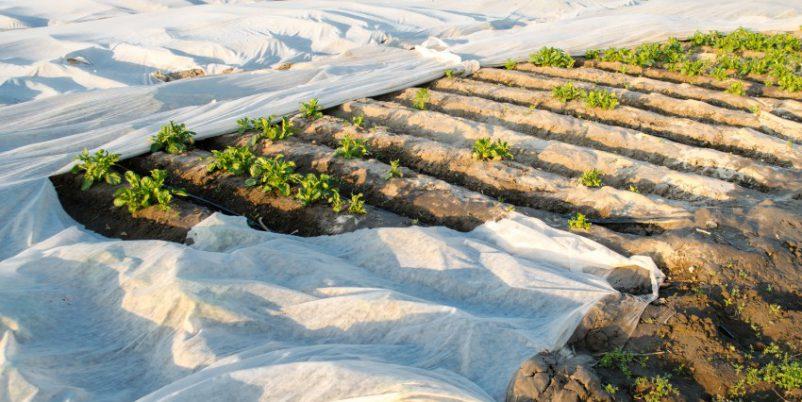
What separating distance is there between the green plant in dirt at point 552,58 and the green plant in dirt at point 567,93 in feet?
5.32

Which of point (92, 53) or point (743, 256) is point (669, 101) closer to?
point (743, 256)

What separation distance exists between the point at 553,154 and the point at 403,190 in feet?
5.53

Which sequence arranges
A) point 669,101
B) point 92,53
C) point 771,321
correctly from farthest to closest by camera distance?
point 92,53 → point 669,101 → point 771,321

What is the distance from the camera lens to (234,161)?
6383mm

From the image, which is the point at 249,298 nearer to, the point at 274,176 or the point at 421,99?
the point at 274,176

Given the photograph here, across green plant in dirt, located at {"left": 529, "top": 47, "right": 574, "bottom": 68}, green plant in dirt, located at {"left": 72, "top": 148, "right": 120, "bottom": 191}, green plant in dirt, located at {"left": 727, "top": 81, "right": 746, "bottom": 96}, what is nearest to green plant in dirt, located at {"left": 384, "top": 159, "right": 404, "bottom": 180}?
green plant in dirt, located at {"left": 72, "top": 148, "right": 120, "bottom": 191}

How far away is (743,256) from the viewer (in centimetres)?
451

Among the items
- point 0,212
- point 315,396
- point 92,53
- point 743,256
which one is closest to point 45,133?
point 0,212

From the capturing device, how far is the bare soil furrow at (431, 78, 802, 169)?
6496 millimetres

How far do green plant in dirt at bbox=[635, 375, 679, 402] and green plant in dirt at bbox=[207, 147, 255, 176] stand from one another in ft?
14.3

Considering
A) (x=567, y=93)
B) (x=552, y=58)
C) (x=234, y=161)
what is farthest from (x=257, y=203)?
(x=552, y=58)

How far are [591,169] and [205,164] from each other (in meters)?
3.97

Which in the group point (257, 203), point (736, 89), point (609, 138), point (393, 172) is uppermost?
point (736, 89)

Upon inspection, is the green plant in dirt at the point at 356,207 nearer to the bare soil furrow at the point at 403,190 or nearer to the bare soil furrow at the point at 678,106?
the bare soil furrow at the point at 403,190
